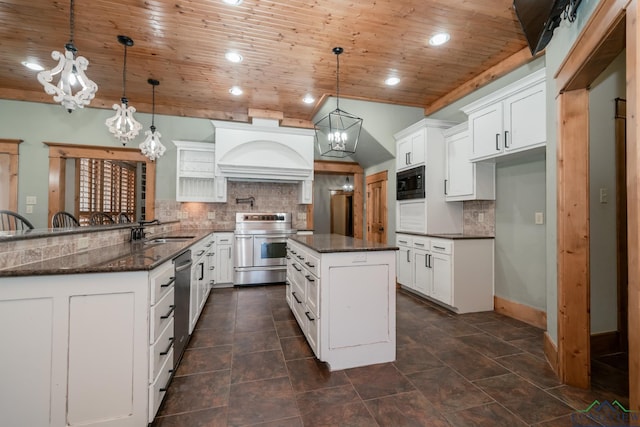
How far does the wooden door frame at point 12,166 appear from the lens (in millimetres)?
4039

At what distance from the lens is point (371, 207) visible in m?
5.50

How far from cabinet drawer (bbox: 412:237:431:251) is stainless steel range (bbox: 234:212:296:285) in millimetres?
1992

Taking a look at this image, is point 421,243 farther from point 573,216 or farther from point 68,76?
point 68,76

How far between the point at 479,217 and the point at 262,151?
11.2 ft

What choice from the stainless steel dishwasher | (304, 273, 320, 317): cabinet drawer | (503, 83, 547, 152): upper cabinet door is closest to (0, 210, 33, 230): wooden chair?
the stainless steel dishwasher

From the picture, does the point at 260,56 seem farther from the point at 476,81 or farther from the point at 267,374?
the point at 267,374

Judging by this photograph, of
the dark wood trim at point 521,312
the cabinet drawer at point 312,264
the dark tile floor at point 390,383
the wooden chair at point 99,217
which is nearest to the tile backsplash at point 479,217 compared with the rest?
the dark wood trim at point 521,312

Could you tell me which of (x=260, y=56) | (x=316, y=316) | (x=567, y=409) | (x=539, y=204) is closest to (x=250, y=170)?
(x=260, y=56)

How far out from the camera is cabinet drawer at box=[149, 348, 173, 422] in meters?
1.48

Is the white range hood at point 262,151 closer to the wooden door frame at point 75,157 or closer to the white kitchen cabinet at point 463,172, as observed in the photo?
the wooden door frame at point 75,157

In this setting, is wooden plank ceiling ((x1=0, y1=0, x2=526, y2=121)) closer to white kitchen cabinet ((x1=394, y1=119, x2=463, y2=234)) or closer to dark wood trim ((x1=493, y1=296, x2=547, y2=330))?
white kitchen cabinet ((x1=394, y1=119, x2=463, y2=234))

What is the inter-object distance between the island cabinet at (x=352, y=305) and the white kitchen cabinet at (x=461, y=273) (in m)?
1.40

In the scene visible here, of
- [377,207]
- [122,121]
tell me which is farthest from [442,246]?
[122,121]

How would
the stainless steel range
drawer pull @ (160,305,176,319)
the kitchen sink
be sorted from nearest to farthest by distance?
drawer pull @ (160,305,176,319) < the kitchen sink < the stainless steel range
